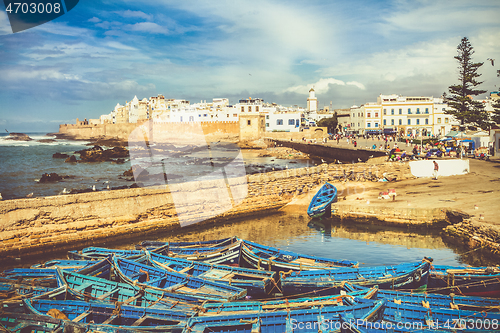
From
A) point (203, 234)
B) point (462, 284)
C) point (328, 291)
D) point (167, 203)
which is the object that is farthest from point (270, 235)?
point (462, 284)

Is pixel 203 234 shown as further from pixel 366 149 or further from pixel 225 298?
pixel 366 149

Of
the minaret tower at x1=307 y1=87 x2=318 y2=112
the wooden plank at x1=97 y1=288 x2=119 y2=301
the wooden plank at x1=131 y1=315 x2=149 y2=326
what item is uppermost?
the minaret tower at x1=307 y1=87 x2=318 y2=112

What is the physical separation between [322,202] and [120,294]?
1372cm

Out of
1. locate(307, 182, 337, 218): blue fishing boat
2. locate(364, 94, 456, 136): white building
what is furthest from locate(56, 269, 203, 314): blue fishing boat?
locate(364, 94, 456, 136): white building

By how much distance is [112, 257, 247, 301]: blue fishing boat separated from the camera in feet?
32.4

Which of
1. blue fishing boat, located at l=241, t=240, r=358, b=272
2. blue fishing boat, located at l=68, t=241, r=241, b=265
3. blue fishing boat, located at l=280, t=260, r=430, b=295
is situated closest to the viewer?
blue fishing boat, located at l=280, t=260, r=430, b=295

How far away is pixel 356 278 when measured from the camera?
34.8 ft

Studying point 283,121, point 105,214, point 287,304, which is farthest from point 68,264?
point 283,121

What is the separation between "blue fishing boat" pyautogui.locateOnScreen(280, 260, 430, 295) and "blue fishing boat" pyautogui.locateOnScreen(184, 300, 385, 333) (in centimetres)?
229

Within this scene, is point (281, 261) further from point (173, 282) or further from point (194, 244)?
point (194, 244)

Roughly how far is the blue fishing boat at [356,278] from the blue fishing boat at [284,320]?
2.29 metres

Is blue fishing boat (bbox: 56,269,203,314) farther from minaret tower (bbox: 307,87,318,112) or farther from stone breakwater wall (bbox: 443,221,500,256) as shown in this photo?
minaret tower (bbox: 307,87,318,112)

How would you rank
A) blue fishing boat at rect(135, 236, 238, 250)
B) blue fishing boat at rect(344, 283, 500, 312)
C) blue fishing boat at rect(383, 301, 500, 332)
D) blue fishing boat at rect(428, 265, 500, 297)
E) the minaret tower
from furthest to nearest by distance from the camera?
the minaret tower
blue fishing boat at rect(135, 236, 238, 250)
blue fishing boat at rect(428, 265, 500, 297)
blue fishing boat at rect(344, 283, 500, 312)
blue fishing boat at rect(383, 301, 500, 332)

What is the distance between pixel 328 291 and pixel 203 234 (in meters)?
10.2
